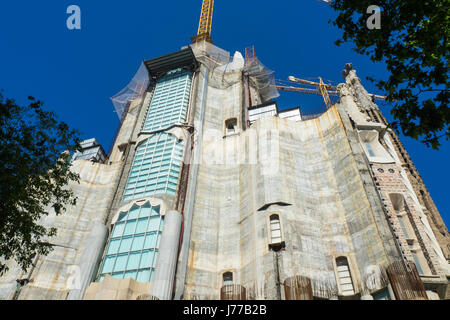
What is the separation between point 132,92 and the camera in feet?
198

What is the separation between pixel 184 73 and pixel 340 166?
30806 mm

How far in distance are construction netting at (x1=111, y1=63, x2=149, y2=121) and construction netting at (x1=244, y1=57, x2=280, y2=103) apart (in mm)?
18279

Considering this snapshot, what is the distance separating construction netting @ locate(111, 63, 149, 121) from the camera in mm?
59156

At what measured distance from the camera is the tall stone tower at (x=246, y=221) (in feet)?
88.3

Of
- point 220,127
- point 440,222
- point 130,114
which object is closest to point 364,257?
point 440,222

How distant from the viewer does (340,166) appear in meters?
35.2

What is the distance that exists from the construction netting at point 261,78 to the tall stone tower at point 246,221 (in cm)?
1722

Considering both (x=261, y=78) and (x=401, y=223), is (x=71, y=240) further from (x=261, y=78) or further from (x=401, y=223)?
(x=261, y=78)

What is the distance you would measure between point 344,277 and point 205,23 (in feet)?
248

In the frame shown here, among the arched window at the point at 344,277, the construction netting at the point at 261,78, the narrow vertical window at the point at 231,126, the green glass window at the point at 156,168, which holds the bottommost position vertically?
the arched window at the point at 344,277

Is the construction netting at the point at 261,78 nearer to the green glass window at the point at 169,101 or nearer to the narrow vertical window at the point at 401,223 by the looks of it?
the green glass window at the point at 169,101

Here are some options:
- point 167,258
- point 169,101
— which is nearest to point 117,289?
point 167,258

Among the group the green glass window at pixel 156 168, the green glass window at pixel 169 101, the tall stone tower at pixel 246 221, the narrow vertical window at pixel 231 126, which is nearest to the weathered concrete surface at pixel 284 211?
the tall stone tower at pixel 246 221

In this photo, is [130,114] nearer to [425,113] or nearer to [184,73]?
[184,73]
